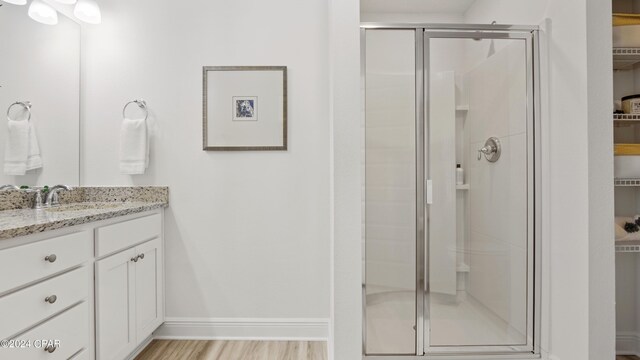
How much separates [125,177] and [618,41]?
3.01 metres

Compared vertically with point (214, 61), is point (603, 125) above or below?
below

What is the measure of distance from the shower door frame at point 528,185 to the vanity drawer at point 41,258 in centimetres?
141

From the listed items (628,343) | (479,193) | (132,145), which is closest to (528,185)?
(479,193)

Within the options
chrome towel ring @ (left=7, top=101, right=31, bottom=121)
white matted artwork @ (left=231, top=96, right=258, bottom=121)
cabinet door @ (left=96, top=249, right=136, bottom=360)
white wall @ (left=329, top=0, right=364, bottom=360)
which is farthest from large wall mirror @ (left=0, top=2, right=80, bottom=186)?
white wall @ (left=329, top=0, right=364, bottom=360)

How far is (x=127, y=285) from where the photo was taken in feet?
6.17

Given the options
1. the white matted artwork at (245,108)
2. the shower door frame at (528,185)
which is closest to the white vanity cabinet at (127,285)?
the white matted artwork at (245,108)

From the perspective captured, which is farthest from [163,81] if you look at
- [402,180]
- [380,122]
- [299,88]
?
[402,180]

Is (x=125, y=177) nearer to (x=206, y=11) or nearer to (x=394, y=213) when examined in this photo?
(x=206, y=11)

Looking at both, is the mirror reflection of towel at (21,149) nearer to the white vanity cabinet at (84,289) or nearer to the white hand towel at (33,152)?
the white hand towel at (33,152)

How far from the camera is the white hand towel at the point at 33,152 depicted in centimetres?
199

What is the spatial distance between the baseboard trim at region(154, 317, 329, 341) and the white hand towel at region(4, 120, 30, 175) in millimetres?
1258

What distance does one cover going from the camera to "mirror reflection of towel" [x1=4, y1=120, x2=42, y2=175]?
1.87 meters

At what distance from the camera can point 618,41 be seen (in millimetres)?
1834

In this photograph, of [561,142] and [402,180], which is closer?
[561,142]
